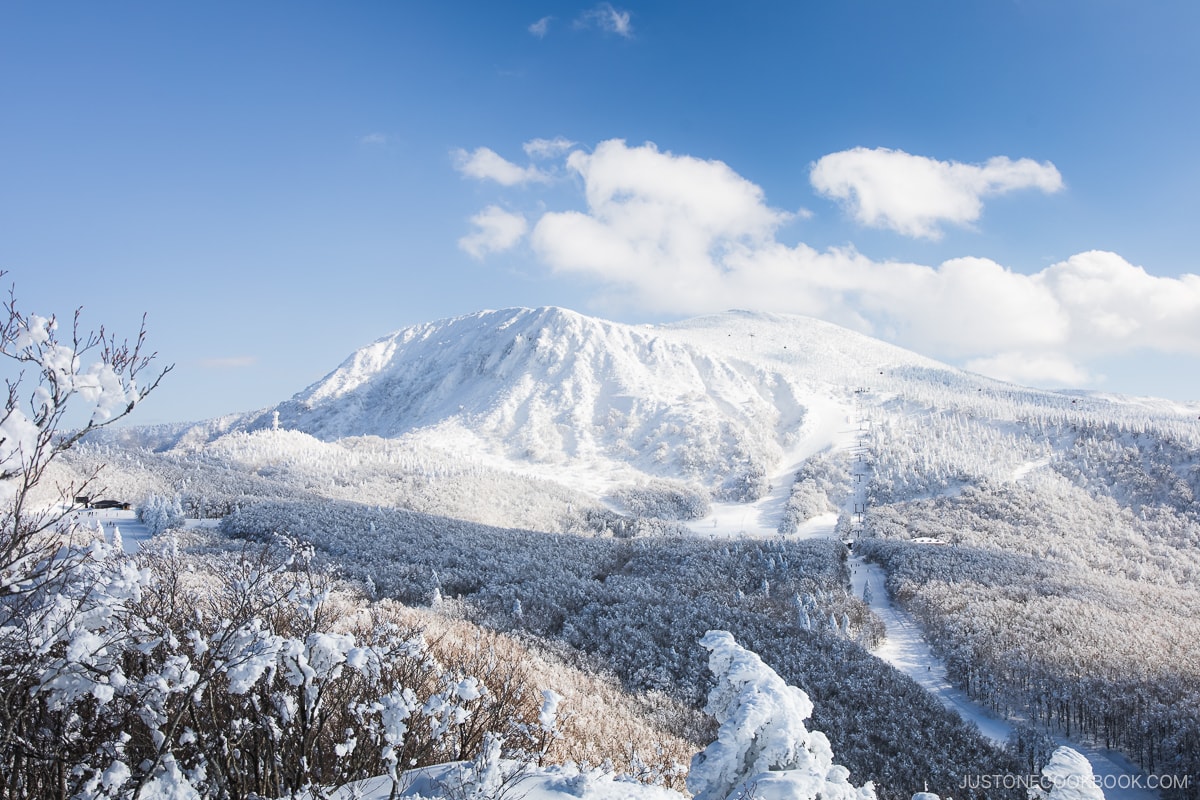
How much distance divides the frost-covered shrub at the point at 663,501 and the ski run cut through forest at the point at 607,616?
36.8 inches

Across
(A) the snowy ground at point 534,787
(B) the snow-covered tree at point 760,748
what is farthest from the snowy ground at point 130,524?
(B) the snow-covered tree at point 760,748

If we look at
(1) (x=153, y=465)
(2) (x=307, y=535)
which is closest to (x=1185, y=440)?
(2) (x=307, y=535)

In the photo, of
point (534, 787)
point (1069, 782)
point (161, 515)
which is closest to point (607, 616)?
point (1069, 782)

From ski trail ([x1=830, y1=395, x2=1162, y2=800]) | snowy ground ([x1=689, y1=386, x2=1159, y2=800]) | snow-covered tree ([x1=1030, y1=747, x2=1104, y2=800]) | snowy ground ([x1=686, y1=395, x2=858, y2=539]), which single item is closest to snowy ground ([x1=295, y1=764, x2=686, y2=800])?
snow-covered tree ([x1=1030, y1=747, x2=1104, y2=800])

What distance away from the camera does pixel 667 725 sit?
117ft

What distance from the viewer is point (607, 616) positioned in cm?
5369

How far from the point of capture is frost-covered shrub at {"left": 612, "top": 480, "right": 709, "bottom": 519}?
144 m

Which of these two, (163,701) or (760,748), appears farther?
(760,748)

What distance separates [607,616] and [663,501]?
9586 centimetres

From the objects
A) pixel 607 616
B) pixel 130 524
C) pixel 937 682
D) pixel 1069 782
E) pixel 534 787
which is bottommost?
pixel 937 682

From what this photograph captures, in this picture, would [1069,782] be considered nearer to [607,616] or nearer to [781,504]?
[607,616]

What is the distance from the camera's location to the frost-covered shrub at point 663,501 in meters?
144

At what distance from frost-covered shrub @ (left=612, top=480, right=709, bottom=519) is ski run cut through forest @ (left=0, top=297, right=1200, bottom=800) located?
936 millimetres

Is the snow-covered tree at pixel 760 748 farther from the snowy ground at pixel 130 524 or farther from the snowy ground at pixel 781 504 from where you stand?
the snowy ground at pixel 781 504
